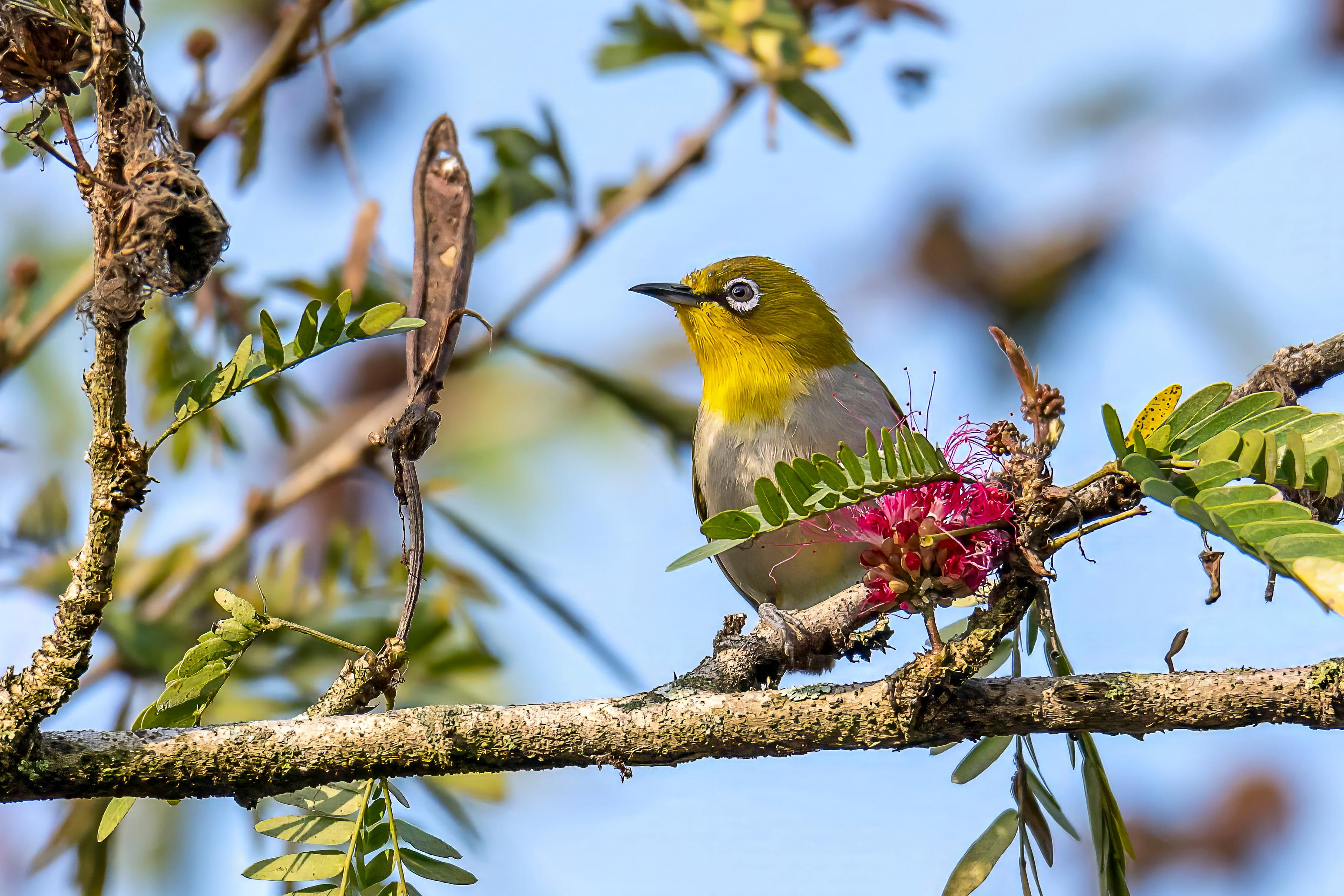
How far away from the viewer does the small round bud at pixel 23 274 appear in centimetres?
355

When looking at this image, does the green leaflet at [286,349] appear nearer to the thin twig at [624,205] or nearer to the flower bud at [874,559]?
the flower bud at [874,559]

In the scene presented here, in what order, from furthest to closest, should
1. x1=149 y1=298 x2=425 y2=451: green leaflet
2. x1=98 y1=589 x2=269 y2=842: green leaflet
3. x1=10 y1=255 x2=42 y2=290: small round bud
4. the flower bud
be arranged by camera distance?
x1=10 y1=255 x2=42 y2=290: small round bud → x1=98 y1=589 x2=269 y2=842: green leaflet → the flower bud → x1=149 y1=298 x2=425 y2=451: green leaflet

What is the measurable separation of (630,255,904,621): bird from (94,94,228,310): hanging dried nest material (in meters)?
2.65

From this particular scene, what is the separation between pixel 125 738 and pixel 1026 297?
4.80 meters

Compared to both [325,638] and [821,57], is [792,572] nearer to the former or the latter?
[821,57]

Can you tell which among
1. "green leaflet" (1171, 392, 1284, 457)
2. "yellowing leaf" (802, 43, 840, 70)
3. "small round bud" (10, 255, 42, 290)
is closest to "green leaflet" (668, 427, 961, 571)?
"green leaflet" (1171, 392, 1284, 457)

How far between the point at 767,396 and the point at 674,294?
2.60ft

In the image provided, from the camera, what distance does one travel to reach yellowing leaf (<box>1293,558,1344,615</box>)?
5.04 feet

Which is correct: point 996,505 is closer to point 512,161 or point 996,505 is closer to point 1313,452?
point 1313,452

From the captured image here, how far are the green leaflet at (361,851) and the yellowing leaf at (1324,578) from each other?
4.95 feet

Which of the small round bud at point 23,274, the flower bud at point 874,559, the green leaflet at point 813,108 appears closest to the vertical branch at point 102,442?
the flower bud at point 874,559

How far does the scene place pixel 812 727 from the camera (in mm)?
2137

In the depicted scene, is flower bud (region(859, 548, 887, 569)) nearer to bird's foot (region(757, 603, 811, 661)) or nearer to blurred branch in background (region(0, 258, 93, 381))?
bird's foot (region(757, 603, 811, 661))

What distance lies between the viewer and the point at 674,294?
5.41m
